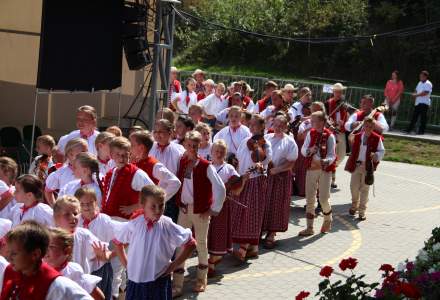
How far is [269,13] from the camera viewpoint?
95.2 ft

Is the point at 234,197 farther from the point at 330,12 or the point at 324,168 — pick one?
the point at 330,12

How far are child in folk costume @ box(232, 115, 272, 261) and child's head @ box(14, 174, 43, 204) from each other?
11.3ft

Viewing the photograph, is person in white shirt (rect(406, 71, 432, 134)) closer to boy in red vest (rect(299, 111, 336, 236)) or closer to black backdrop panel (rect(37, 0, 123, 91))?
black backdrop panel (rect(37, 0, 123, 91))

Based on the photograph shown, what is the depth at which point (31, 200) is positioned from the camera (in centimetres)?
597

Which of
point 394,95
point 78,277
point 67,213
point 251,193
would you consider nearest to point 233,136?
point 251,193

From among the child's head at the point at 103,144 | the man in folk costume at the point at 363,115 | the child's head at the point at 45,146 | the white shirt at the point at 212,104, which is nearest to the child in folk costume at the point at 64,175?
the child's head at the point at 103,144

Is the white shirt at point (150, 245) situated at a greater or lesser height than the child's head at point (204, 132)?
lesser

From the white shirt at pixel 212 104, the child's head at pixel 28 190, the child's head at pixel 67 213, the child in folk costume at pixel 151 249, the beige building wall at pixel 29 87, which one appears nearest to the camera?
the child's head at pixel 67 213

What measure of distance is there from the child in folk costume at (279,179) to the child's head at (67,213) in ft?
14.7

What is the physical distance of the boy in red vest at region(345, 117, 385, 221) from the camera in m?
11.1

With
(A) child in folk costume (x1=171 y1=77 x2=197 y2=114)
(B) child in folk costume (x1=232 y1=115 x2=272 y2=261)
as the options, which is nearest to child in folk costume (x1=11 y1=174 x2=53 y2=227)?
(B) child in folk costume (x1=232 y1=115 x2=272 y2=261)

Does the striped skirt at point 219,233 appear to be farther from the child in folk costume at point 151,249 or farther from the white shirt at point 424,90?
the white shirt at point 424,90

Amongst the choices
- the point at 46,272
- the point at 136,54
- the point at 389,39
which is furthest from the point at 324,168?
the point at 389,39

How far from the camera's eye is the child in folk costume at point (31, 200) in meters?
5.94
